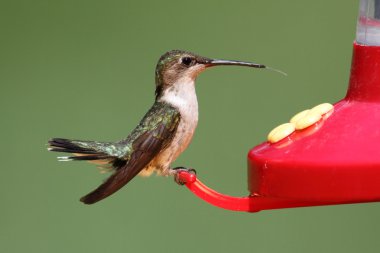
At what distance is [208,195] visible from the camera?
3684mm

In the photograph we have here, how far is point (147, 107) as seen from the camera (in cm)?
688

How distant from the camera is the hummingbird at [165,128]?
4090mm

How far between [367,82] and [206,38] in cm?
389

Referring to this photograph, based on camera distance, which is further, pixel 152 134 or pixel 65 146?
pixel 152 134

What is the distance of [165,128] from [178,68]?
0.83 ft

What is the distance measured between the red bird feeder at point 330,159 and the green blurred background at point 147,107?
2804 mm

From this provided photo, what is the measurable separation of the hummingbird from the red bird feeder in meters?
0.43

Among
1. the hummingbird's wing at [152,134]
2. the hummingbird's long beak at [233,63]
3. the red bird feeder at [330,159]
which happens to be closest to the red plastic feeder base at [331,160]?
the red bird feeder at [330,159]

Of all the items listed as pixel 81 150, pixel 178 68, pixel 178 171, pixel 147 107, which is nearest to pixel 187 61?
pixel 178 68

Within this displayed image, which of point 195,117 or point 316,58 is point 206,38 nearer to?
point 316,58

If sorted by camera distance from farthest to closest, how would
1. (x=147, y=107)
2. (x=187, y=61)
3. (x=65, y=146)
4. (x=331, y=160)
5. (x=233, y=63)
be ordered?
(x=147, y=107) < (x=187, y=61) < (x=65, y=146) < (x=233, y=63) < (x=331, y=160)

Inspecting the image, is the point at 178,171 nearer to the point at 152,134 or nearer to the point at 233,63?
the point at 152,134

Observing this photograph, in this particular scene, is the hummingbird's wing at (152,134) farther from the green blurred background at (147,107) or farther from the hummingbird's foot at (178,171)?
the green blurred background at (147,107)

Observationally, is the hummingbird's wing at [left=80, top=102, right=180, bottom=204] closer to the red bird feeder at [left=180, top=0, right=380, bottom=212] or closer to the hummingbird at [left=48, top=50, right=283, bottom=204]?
the hummingbird at [left=48, top=50, right=283, bottom=204]
